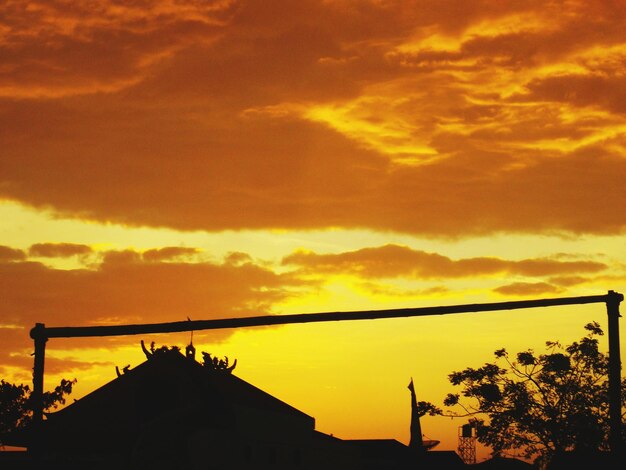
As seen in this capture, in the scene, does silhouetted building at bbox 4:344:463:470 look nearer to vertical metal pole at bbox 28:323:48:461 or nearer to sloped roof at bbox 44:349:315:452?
sloped roof at bbox 44:349:315:452

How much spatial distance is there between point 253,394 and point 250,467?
7.05 metres

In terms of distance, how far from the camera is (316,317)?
22.0 metres

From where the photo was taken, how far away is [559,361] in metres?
57.4

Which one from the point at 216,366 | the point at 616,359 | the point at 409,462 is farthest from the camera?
Answer: the point at 409,462

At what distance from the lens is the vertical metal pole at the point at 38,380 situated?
887 inches

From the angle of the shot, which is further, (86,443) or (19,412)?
(19,412)

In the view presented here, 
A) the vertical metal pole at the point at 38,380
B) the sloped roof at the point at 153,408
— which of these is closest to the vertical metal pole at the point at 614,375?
the vertical metal pole at the point at 38,380

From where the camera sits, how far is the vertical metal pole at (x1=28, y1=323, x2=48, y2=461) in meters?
22.5

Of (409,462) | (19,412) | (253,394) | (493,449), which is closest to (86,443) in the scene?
(253,394)

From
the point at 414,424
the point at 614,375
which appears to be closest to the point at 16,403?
the point at 414,424

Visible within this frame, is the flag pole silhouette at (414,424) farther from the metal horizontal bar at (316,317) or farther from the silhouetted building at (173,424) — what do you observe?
the metal horizontal bar at (316,317)

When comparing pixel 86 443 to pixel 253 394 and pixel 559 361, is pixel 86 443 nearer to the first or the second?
pixel 253 394

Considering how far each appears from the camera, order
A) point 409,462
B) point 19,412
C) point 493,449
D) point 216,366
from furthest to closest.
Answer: point 409,462 → point 19,412 → point 493,449 → point 216,366

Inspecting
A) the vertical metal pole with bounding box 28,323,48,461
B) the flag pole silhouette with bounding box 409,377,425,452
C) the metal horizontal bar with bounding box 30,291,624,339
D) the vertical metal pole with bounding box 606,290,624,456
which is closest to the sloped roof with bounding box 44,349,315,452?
the vertical metal pole with bounding box 28,323,48,461
